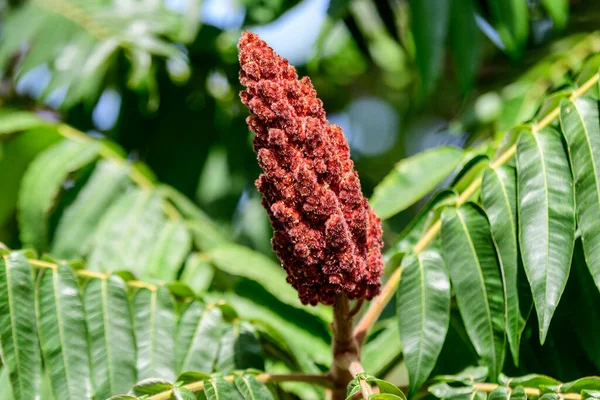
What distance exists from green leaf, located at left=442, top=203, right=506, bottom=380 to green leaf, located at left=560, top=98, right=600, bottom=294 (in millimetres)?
200

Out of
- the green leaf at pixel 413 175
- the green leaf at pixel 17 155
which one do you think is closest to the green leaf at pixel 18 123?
the green leaf at pixel 17 155

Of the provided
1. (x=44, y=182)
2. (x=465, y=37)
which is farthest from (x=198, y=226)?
(x=465, y=37)

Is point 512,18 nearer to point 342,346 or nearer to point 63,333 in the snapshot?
point 342,346

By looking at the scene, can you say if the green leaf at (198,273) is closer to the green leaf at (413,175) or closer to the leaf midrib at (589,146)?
the green leaf at (413,175)

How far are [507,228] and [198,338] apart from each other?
77 cm

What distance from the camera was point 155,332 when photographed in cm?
180

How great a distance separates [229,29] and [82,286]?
5.54ft

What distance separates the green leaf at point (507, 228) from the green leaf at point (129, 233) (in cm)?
106

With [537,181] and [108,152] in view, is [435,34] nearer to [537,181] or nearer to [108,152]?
[537,181]

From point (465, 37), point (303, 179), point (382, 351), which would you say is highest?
point (465, 37)

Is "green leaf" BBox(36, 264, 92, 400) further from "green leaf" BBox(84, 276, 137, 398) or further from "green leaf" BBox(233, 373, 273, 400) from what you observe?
A: "green leaf" BBox(233, 373, 273, 400)

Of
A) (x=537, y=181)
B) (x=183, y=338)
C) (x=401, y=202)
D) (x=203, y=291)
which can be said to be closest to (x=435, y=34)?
(x=401, y=202)

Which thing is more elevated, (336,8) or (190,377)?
(336,8)

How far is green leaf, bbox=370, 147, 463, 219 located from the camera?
6.74ft
